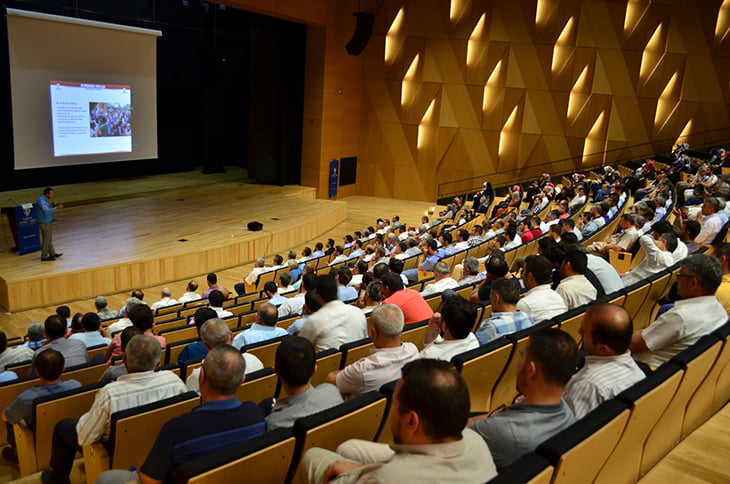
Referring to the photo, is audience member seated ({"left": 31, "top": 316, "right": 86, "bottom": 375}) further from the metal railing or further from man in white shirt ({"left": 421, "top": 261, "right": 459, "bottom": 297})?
the metal railing

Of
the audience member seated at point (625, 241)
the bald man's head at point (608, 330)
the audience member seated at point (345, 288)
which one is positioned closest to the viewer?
the bald man's head at point (608, 330)

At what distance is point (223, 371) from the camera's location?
2.40m

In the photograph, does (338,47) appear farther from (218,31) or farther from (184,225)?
(184,225)

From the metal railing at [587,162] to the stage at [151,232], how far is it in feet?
15.0

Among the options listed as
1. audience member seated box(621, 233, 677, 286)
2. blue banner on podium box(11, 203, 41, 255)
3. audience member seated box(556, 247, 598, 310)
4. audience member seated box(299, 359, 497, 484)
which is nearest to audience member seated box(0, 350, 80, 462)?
audience member seated box(299, 359, 497, 484)

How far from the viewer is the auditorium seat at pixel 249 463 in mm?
1842

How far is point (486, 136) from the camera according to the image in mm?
18609

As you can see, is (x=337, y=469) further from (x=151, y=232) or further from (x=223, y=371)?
(x=151, y=232)

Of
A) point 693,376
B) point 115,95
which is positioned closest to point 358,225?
point 115,95

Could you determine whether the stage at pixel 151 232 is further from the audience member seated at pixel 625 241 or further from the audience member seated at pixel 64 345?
the audience member seated at pixel 625 241

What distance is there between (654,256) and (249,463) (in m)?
4.28

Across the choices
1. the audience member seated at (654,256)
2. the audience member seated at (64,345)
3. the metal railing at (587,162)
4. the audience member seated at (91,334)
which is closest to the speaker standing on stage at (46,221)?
the audience member seated at (91,334)

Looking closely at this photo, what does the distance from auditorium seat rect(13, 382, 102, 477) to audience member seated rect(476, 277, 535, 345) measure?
7.59 ft

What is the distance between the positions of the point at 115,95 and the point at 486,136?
35.5 ft
